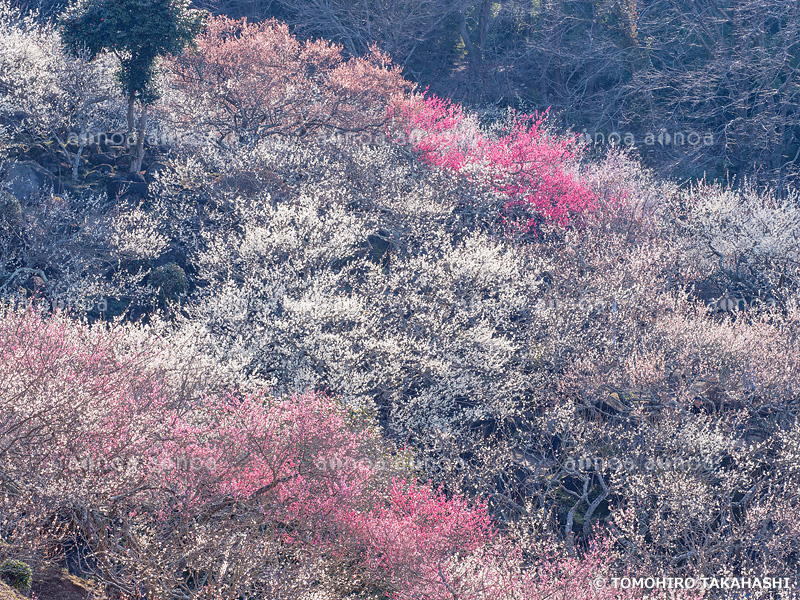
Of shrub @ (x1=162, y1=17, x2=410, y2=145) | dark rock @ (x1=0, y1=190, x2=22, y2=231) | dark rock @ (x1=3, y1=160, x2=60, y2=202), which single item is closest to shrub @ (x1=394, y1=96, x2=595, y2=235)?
shrub @ (x1=162, y1=17, x2=410, y2=145)

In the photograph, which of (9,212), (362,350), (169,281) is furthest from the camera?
(169,281)

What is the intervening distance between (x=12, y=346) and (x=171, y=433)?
128 inches

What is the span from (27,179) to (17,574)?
21.0 metres

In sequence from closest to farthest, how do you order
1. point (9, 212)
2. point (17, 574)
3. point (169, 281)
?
point (17, 574)
point (9, 212)
point (169, 281)

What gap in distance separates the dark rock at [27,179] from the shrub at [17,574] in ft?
61.8

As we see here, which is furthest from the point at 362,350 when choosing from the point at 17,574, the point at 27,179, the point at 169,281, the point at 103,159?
the point at 103,159

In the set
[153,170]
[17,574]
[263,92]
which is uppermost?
[263,92]

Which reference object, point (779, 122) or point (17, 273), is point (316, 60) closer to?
point (17, 273)

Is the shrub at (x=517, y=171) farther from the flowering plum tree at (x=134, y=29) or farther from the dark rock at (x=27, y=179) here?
the dark rock at (x=27, y=179)

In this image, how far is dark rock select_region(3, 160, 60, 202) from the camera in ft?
91.4

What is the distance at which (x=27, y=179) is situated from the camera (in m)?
28.7

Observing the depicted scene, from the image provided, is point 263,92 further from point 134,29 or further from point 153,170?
point 134,29

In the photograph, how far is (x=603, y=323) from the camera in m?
25.7

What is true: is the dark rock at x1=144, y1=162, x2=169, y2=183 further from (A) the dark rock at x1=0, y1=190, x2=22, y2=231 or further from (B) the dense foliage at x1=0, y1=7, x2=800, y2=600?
(A) the dark rock at x1=0, y1=190, x2=22, y2=231
